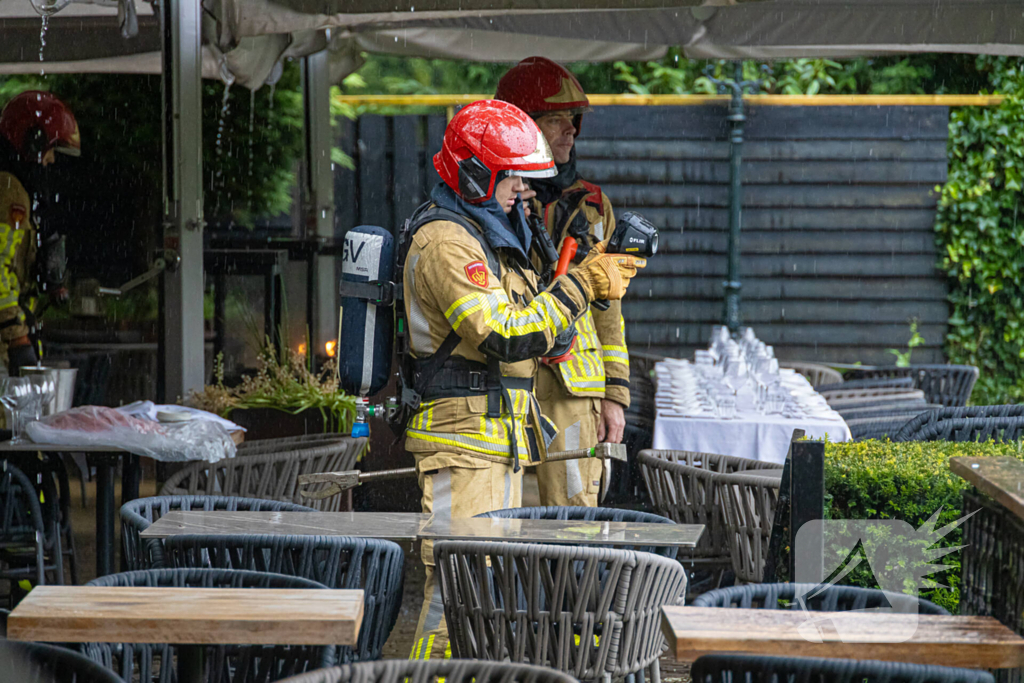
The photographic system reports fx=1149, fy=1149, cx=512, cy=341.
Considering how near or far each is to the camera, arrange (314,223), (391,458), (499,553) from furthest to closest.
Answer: (314,223) < (391,458) < (499,553)

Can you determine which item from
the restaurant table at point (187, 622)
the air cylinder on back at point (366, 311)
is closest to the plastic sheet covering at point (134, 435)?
the air cylinder on back at point (366, 311)

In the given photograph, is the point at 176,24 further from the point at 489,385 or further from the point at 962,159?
the point at 962,159

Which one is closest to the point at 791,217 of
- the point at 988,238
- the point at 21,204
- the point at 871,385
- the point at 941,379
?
the point at 988,238

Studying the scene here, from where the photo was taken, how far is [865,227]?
29.9 ft

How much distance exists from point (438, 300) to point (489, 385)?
0.97 ft

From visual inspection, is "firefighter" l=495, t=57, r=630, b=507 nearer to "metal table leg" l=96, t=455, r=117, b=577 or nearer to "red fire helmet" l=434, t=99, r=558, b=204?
"red fire helmet" l=434, t=99, r=558, b=204

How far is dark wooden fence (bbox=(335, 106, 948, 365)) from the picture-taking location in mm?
9008

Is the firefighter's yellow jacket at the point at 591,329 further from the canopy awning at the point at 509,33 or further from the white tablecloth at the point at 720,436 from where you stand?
the canopy awning at the point at 509,33

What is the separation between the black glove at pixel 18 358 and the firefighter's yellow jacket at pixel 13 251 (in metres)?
0.05

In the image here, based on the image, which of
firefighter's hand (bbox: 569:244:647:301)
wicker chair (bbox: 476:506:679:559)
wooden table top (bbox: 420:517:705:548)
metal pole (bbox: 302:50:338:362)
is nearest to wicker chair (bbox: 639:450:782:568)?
firefighter's hand (bbox: 569:244:647:301)

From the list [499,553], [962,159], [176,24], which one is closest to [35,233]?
[176,24]

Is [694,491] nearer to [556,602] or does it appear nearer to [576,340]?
[576,340]

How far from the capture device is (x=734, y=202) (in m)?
8.98

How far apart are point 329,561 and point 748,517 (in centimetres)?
178
